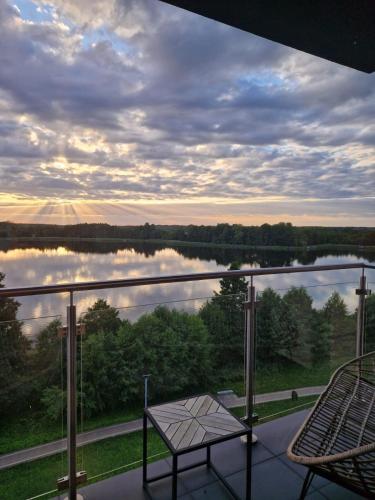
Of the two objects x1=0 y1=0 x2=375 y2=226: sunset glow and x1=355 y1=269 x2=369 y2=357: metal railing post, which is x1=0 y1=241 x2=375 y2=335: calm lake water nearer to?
Result: x1=355 y1=269 x2=369 y2=357: metal railing post

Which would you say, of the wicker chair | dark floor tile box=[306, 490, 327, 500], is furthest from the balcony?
the wicker chair

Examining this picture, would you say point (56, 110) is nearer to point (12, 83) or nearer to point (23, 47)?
point (12, 83)

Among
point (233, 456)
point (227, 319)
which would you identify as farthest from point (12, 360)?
point (233, 456)

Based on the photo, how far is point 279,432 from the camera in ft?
8.04

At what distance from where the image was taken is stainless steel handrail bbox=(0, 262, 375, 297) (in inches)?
64.1

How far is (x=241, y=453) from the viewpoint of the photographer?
2.19m

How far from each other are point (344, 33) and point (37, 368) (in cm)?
313

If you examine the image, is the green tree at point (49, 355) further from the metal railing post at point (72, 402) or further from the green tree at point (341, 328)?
the green tree at point (341, 328)

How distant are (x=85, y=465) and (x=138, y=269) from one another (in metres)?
2.20

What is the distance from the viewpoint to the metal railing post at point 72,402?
6.06 ft

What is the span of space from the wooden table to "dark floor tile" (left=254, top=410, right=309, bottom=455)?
0.51m

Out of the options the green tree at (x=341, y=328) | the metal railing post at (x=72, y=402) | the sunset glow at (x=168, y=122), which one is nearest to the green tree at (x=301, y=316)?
the green tree at (x=341, y=328)

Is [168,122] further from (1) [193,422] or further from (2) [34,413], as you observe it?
(1) [193,422]

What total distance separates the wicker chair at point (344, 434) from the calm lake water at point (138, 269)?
85cm
